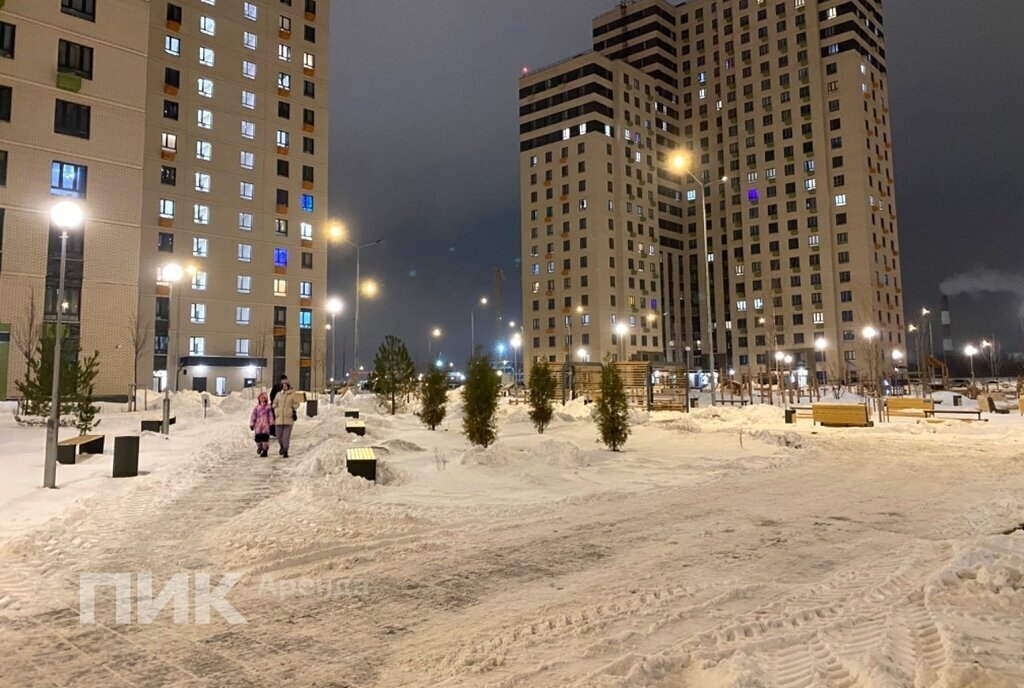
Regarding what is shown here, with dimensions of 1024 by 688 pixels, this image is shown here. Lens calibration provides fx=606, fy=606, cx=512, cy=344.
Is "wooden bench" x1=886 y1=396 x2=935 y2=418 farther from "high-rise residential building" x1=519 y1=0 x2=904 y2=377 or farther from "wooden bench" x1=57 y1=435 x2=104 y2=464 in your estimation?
"high-rise residential building" x1=519 y1=0 x2=904 y2=377

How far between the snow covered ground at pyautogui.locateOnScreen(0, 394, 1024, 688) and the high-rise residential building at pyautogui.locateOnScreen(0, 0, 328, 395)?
25.0 m

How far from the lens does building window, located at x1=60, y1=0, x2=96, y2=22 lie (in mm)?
33219

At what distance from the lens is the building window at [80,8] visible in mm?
33219

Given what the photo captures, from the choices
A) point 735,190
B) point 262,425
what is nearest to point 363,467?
point 262,425

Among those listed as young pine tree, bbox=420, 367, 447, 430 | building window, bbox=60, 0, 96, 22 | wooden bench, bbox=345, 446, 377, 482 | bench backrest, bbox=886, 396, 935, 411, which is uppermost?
building window, bbox=60, 0, 96, 22

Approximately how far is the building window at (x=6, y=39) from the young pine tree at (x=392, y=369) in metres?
25.8

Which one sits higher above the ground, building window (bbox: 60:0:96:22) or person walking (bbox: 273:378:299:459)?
building window (bbox: 60:0:96:22)

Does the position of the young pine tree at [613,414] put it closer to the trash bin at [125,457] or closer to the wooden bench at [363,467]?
the wooden bench at [363,467]

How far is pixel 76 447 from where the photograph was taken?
1288cm

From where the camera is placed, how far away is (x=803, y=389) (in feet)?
184

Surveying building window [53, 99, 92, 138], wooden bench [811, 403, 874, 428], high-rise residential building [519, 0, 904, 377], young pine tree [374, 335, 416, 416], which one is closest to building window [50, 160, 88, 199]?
building window [53, 99, 92, 138]

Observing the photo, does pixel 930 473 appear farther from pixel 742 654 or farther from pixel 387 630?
pixel 387 630

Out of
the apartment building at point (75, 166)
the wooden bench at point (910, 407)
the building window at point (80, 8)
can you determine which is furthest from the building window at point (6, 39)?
the wooden bench at point (910, 407)

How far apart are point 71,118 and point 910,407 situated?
45.5 metres
